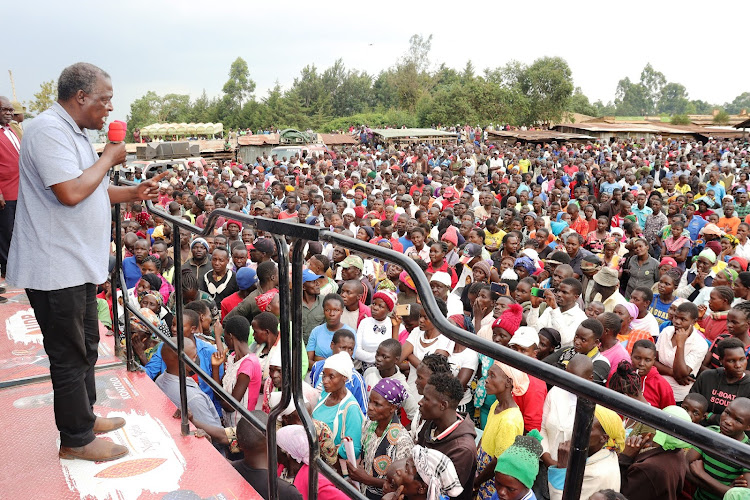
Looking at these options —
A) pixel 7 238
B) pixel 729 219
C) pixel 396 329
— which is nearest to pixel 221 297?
pixel 396 329

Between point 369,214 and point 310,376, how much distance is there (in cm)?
586

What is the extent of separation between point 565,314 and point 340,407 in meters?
2.54

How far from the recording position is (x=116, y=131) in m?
2.00

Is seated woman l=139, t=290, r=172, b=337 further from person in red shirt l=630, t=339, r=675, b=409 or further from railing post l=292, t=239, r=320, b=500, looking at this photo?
person in red shirt l=630, t=339, r=675, b=409

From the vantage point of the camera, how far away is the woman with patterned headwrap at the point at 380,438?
10.4ft

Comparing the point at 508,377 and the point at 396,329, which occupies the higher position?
the point at 508,377

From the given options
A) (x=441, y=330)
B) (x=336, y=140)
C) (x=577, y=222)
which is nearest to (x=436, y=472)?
(x=441, y=330)

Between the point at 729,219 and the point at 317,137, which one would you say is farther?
the point at 317,137

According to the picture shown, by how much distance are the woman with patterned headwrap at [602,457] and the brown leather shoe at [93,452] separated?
211 cm

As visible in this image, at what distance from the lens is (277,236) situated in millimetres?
1543

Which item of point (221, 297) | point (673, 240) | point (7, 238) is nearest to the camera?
point (7, 238)

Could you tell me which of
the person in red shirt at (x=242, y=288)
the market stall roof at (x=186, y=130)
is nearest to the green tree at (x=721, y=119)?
the market stall roof at (x=186, y=130)

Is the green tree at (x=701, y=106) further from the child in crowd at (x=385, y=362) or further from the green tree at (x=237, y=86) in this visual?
the child in crowd at (x=385, y=362)

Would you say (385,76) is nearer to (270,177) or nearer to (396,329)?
(270,177)
